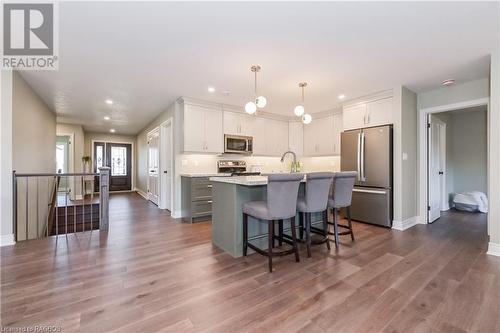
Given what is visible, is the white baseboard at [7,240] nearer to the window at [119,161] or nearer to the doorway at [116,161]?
the doorway at [116,161]

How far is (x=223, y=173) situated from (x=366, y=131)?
2.98m

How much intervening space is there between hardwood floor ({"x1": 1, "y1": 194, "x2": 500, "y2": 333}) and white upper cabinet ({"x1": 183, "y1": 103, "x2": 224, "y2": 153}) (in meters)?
2.07

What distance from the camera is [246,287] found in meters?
1.98

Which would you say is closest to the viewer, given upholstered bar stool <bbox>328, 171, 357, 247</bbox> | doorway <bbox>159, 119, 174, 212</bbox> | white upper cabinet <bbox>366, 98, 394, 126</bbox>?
upholstered bar stool <bbox>328, 171, 357, 247</bbox>

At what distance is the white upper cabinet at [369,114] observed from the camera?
3.97 metres

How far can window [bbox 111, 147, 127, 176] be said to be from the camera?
9.26 meters

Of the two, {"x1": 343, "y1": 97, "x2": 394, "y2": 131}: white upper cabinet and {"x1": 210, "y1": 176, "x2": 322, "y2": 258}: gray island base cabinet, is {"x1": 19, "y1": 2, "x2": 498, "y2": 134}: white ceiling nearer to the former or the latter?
{"x1": 343, "y1": 97, "x2": 394, "y2": 131}: white upper cabinet

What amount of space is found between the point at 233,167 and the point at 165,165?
67.2 inches

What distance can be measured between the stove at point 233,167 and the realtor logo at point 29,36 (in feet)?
10.5

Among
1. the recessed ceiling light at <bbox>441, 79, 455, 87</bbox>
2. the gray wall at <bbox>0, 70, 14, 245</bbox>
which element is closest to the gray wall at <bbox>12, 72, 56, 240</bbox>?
the gray wall at <bbox>0, 70, 14, 245</bbox>

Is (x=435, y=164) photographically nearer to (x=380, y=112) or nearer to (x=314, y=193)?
(x=380, y=112)

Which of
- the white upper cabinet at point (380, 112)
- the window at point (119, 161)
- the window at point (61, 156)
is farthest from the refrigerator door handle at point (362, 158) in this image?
the window at point (61, 156)

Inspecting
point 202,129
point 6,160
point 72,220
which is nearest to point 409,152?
point 202,129

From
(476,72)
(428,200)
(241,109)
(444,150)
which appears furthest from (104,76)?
(444,150)
